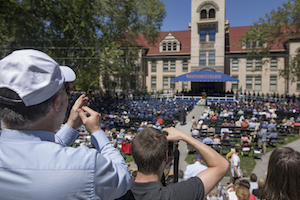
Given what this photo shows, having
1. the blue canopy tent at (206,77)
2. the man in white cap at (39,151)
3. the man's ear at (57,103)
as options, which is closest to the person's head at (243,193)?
the man in white cap at (39,151)

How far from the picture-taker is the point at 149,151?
58.1 inches

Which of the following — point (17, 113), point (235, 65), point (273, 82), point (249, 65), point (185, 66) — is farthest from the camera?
point (185, 66)

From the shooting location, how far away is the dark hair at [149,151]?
1466mm

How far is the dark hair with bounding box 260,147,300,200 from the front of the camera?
5.78 feet

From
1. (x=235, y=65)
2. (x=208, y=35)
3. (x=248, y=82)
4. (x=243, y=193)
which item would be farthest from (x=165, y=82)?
(x=243, y=193)

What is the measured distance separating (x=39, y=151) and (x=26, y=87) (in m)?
0.32

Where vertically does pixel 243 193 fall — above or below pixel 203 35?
below

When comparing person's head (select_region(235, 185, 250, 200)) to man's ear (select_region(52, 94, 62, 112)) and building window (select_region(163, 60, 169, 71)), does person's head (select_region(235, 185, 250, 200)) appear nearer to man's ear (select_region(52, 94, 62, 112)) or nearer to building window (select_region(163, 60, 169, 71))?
man's ear (select_region(52, 94, 62, 112))

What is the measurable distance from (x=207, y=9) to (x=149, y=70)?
15915 mm

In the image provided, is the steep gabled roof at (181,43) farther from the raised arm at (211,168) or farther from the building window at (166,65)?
the raised arm at (211,168)

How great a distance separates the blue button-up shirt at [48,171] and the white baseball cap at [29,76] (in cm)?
20

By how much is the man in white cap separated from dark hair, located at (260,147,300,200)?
1.51m

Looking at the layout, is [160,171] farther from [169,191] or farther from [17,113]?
[17,113]

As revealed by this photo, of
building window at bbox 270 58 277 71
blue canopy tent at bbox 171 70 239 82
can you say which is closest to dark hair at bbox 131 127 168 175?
blue canopy tent at bbox 171 70 239 82
